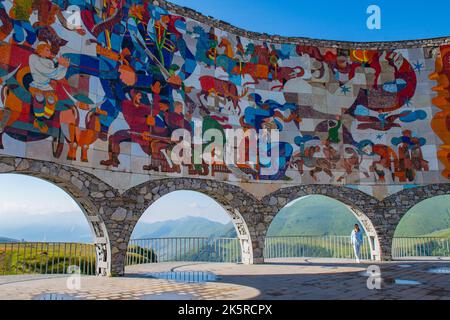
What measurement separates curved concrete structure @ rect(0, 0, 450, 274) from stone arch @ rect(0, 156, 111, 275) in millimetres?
54

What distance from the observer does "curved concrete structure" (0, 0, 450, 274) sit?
9.82 metres

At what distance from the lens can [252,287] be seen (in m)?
8.14

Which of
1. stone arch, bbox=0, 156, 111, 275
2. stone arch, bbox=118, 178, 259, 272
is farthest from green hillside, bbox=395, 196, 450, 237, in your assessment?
stone arch, bbox=0, 156, 111, 275

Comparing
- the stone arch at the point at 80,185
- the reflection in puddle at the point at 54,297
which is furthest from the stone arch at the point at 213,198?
the reflection in puddle at the point at 54,297

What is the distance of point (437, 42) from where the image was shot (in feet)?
53.2

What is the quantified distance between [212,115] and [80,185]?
5875mm

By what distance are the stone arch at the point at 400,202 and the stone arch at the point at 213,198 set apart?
571 centimetres

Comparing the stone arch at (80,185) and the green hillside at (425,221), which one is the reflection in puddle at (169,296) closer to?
the stone arch at (80,185)

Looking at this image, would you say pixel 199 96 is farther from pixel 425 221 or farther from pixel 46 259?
pixel 425 221

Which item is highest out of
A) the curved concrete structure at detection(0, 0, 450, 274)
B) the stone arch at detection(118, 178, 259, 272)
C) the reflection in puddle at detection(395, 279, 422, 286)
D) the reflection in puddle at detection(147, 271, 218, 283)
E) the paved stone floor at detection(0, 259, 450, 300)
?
the curved concrete structure at detection(0, 0, 450, 274)

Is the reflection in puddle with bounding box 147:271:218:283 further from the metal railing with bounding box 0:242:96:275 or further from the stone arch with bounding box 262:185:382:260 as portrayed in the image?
the stone arch with bounding box 262:185:382:260

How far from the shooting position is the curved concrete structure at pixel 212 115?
982 centimetres

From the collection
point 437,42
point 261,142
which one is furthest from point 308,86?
point 437,42

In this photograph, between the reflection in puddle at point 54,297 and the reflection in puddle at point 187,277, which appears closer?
the reflection in puddle at point 54,297
